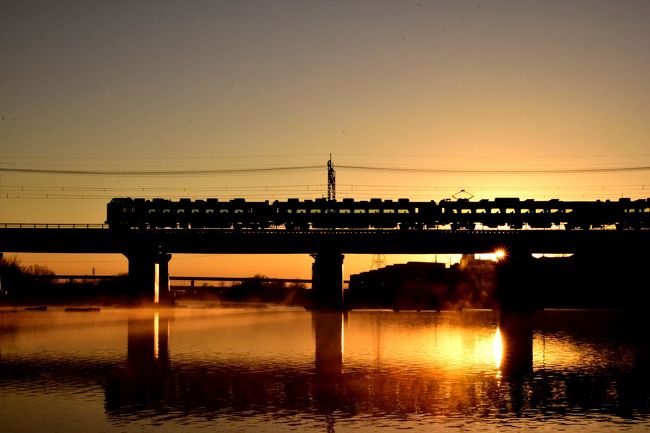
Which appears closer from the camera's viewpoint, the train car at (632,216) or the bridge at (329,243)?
the bridge at (329,243)

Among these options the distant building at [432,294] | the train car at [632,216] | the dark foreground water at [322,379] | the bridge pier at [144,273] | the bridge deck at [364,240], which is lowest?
the dark foreground water at [322,379]

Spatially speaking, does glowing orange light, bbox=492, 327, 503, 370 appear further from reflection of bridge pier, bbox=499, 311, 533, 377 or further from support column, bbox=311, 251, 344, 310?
support column, bbox=311, 251, 344, 310

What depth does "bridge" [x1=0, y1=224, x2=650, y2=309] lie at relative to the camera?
372ft

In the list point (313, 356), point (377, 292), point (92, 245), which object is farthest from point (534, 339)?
point (92, 245)

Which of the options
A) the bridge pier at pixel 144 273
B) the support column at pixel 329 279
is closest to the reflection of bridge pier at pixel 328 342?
the support column at pixel 329 279

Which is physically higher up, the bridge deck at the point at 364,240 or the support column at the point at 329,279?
the bridge deck at the point at 364,240

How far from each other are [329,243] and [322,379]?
70.9 meters

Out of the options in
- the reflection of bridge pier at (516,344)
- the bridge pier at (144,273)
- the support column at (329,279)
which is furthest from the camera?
the bridge pier at (144,273)

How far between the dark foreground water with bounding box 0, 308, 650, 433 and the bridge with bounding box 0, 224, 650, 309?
36.3 m

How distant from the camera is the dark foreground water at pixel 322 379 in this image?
3250 cm

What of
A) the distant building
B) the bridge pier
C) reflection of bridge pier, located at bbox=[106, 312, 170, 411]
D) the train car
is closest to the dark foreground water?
reflection of bridge pier, located at bbox=[106, 312, 170, 411]

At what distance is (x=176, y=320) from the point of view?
299ft

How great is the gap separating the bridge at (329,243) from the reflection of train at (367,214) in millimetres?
2942

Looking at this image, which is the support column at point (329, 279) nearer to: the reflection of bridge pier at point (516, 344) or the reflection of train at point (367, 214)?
the reflection of train at point (367, 214)
